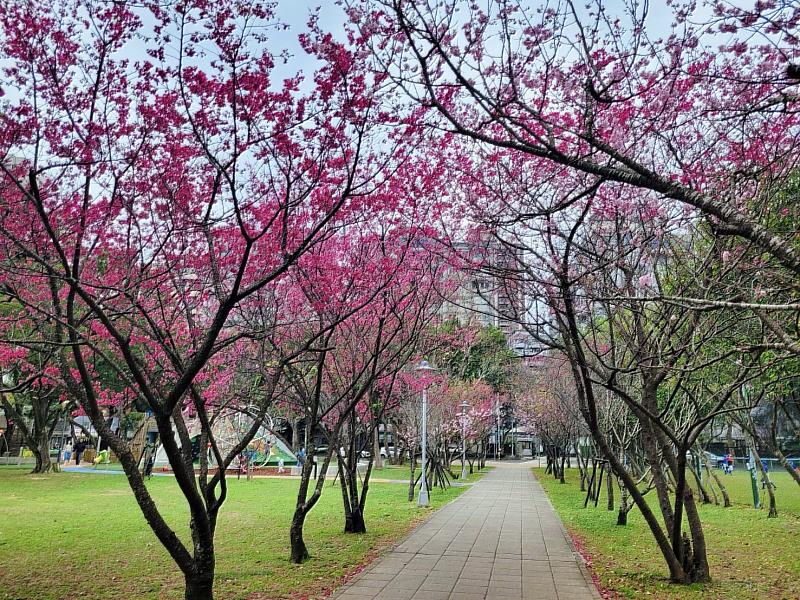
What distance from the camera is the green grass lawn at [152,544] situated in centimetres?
664

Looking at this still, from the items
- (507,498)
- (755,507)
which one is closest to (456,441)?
(507,498)

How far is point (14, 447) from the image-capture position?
37.2m

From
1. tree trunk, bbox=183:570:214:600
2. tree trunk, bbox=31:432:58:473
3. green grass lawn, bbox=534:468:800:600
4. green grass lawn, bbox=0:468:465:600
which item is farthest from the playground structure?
tree trunk, bbox=183:570:214:600

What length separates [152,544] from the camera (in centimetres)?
935

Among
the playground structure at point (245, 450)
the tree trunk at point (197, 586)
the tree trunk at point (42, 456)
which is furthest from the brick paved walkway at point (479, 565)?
the tree trunk at point (42, 456)

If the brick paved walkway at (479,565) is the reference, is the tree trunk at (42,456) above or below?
above

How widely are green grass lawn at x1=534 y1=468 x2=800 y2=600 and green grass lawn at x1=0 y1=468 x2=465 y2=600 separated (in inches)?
129

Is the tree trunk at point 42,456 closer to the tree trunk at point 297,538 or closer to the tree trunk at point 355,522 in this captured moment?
the tree trunk at point 355,522

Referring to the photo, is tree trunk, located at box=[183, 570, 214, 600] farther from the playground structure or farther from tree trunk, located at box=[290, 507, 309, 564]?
the playground structure

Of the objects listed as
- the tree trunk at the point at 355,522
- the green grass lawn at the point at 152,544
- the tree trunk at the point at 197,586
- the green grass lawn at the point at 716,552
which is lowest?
the green grass lawn at the point at 716,552

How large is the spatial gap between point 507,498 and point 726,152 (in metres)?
13.8

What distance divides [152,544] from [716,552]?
8757 millimetres

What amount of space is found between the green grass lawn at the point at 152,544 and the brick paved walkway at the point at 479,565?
52cm

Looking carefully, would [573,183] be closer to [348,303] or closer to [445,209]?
[445,209]
